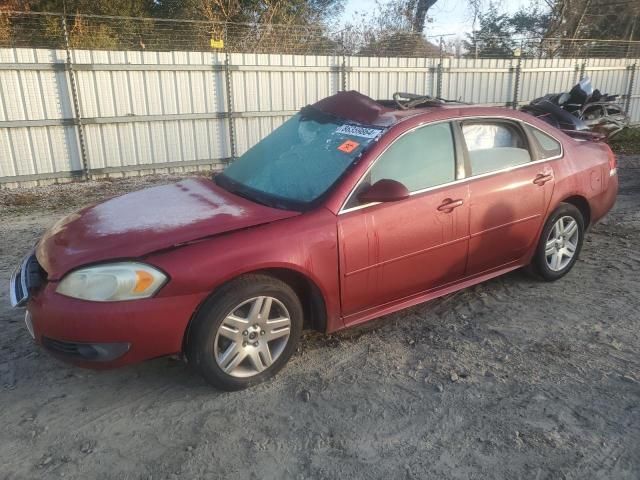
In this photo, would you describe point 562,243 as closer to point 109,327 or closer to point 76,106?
point 109,327

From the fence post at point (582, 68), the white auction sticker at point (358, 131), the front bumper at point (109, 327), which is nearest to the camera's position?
the front bumper at point (109, 327)

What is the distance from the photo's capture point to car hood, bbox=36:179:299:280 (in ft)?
9.16

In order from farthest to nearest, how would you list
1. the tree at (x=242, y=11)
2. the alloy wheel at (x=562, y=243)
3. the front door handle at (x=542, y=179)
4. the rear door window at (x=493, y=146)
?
the tree at (x=242, y=11) → the alloy wheel at (x=562, y=243) → the front door handle at (x=542, y=179) → the rear door window at (x=493, y=146)

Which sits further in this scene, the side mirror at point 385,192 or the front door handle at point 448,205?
the front door handle at point 448,205

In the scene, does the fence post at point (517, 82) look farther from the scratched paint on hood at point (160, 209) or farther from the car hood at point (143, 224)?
the car hood at point (143, 224)

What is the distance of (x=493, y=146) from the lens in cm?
396

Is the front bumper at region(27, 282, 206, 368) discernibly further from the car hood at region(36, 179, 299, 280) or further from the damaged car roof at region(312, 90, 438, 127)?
the damaged car roof at region(312, 90, 438, 127)

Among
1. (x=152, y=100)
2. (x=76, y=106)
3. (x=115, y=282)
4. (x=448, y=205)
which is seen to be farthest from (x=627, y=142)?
(x=115, y=282)

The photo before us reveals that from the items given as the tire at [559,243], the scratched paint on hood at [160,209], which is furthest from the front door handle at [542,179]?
the scratched paint on hood at [160,209]

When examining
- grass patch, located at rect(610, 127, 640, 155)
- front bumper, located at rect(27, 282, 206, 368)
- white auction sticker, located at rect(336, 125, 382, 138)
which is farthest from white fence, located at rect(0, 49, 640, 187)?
front bumper, located at rect(27, 282, 206, 368)

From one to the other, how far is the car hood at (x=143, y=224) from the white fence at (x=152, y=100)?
5.95m

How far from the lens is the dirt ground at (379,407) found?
97.5 inches

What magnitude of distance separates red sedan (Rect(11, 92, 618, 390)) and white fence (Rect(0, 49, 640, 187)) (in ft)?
19.3

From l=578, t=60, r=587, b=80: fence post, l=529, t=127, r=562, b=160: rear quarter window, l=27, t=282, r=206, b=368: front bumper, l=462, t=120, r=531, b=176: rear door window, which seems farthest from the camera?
l=578, t=60, r=587, b=80: fence post
